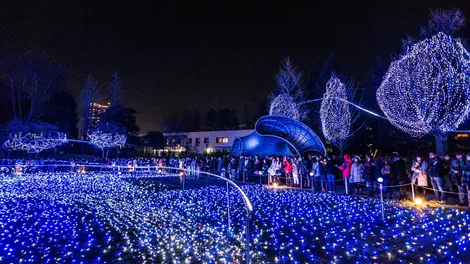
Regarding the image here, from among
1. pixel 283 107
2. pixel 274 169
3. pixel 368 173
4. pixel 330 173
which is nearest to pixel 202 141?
pixel 283 107

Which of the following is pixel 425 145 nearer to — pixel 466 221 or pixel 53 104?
pixel 466 221

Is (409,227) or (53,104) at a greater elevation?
(53,104)

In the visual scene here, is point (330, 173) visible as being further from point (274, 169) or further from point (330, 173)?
point (274, 169)

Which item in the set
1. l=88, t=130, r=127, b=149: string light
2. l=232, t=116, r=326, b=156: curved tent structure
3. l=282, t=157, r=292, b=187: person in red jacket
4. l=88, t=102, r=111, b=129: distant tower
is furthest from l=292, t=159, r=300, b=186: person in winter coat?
l=88, t=102, r=111, b=129: distant tower

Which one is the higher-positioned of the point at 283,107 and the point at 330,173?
the point at 283,107

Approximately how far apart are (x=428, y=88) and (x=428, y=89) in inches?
2.1

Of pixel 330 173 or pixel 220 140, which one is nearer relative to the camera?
pixel 330 173

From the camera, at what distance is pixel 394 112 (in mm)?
16844

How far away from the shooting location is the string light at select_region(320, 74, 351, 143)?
2438cm

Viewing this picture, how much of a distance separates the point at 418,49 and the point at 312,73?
902 inches

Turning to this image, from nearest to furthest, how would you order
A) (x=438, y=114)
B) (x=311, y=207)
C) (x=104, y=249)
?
1. (x=104, y=249)
2. (x=311, y=207)
3. (x=438, y=114)

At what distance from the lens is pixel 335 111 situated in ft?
80.7

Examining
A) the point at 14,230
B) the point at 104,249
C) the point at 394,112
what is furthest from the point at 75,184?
the point at 394,112

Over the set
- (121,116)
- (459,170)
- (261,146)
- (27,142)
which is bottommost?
(459,170)
